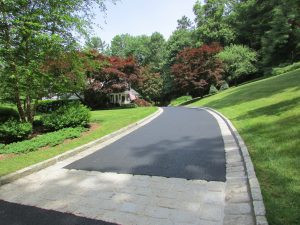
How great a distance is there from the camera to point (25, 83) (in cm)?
1005

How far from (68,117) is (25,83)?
77.7 inches

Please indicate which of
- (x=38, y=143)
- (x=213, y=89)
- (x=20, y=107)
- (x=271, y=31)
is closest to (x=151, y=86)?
(x=213, y=89)

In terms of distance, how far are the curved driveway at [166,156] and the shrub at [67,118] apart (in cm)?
277

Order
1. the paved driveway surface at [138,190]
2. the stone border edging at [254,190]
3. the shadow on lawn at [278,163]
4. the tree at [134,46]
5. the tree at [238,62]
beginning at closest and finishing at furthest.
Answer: the stone border edging at [254,190] → the shadow on lawn at [278,163] → the paved driveway surface at [138,190] → the tree at [238,62] → the tree at [134,46]

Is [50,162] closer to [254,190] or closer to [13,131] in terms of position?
[13,131]

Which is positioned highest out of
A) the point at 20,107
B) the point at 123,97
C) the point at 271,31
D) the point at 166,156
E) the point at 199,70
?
the point at 271,31

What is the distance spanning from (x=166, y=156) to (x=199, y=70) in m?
26.1

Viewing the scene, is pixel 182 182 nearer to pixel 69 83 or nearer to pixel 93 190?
pixel 93 190

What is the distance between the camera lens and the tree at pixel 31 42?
9.47 metres

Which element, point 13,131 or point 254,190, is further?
point 13,131

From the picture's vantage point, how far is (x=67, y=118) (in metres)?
10.8

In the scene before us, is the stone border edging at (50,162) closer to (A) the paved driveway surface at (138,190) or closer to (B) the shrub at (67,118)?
(A) the paved driveway surface at (138,190)

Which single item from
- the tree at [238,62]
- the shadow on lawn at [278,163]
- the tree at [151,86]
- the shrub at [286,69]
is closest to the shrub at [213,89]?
the tree at [238,62]

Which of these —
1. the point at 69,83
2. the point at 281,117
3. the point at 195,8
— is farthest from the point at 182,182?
the point at 195,8
